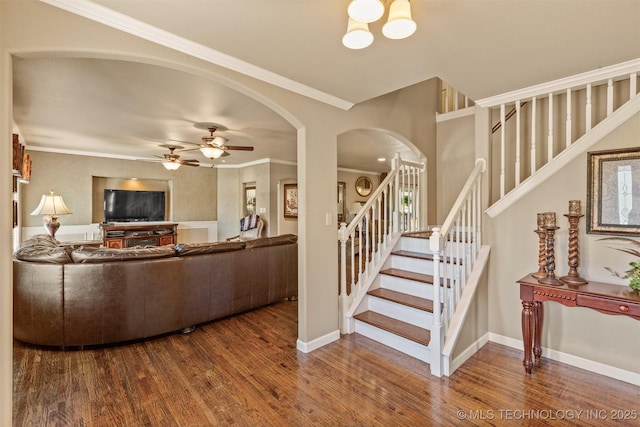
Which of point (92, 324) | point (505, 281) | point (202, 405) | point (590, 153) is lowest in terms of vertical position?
point (202, 405)

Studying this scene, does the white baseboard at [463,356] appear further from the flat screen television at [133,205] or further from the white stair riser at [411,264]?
the flat screen television at [133,205]

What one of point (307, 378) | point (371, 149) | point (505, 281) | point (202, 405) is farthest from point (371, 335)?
point (371, 149)

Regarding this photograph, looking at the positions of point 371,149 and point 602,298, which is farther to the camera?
point 371,149

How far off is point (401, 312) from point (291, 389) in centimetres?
131

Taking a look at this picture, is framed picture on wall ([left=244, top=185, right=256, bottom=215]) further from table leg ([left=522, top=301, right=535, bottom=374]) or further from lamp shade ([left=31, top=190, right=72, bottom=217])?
table leg ([left=522, top=301, right=535, bottom=374])

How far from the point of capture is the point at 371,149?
232 inches

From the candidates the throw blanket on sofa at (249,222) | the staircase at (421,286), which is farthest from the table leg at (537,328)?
the throw blanket on sofa at (249,222)

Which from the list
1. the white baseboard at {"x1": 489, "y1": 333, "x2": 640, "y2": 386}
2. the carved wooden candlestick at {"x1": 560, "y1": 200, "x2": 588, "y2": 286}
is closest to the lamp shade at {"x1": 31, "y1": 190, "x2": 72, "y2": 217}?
the white baseboard at {"x1": 489, "y1": 333, "x2": 640, "y2": 386}

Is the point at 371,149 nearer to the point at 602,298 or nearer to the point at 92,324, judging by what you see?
the point at 602,298

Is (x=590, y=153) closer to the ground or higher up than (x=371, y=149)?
closer to the ground

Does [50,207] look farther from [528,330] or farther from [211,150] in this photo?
[528,330]

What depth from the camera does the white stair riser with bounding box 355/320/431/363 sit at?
99.9 inches

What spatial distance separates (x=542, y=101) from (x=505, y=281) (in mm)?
1814

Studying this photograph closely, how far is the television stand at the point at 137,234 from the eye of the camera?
247 inches
